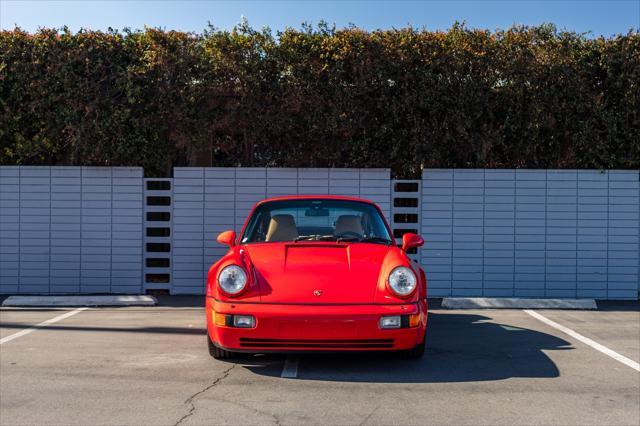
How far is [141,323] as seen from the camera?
8117 millimetres

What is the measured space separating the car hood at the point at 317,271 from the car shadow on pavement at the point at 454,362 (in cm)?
68

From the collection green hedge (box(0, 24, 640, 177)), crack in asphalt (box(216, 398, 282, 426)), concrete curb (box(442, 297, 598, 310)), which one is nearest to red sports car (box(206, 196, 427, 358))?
crack in asphalt (box(216, 398, 282, 426))

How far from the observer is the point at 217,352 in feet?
19.5

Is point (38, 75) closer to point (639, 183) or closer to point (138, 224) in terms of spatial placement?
point (138, 224)

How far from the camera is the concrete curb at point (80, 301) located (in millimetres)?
9648

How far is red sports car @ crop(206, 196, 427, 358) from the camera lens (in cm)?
525

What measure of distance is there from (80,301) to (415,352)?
226 inches

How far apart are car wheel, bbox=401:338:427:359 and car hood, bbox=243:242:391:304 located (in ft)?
2.66

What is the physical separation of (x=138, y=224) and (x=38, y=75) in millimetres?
2722

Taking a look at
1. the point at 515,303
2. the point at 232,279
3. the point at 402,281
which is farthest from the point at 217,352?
the point at 515,303

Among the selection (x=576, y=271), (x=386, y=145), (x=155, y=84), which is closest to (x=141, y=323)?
(x=155, y=84)

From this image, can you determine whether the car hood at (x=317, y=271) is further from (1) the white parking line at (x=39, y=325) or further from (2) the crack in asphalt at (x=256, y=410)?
(1) the white parking line at (x=39, y=325)

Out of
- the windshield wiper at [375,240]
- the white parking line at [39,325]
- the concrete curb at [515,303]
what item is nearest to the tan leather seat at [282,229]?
the windshield wiper at [375,240]

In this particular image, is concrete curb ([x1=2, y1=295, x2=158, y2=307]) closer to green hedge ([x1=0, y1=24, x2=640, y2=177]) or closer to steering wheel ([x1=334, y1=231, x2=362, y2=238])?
green hedge ([x1=0, y1=24, x2=640, y2=177])
